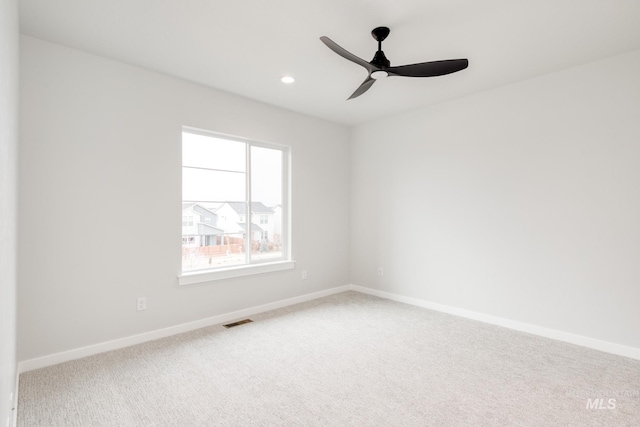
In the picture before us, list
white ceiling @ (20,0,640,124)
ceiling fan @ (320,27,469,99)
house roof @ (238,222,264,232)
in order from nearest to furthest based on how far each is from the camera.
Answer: white ceiling @ (20,0,640,124) < ceiling fan @ (320,27,469,99) < house roof @ (238,222,264,232)

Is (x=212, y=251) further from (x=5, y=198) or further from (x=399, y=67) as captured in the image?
(x=399, y=67)

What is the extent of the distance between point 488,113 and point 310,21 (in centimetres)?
235

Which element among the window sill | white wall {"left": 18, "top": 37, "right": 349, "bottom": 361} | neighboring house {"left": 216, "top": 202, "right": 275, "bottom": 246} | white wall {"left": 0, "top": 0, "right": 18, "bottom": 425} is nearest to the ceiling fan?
white wall {"left": 0, "top": 0, "right": 18, "bottom": 425}

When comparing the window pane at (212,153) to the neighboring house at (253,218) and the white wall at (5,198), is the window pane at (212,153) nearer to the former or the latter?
the neighboring house at (253,218)

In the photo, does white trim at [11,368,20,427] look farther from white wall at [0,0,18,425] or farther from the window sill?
the window sill

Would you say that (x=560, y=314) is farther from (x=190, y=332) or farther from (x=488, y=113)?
(x=190, y=332)

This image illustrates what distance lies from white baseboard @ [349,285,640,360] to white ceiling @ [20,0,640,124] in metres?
2.53

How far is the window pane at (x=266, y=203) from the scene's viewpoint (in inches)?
163

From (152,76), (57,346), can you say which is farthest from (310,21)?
(57,346)

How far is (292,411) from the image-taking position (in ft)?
6.71

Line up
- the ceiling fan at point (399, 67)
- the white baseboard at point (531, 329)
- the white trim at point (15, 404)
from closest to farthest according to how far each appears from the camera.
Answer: the white trim at point (15, 404)
the ceiling fan at point (399, 67)
the white baseboard at point (531, 329)

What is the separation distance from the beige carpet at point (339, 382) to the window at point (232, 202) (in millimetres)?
830

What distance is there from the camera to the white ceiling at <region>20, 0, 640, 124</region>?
2.23 metres

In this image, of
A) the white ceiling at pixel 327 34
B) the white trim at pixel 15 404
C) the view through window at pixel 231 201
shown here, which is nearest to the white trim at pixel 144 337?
the white trim at pixel 15 404
